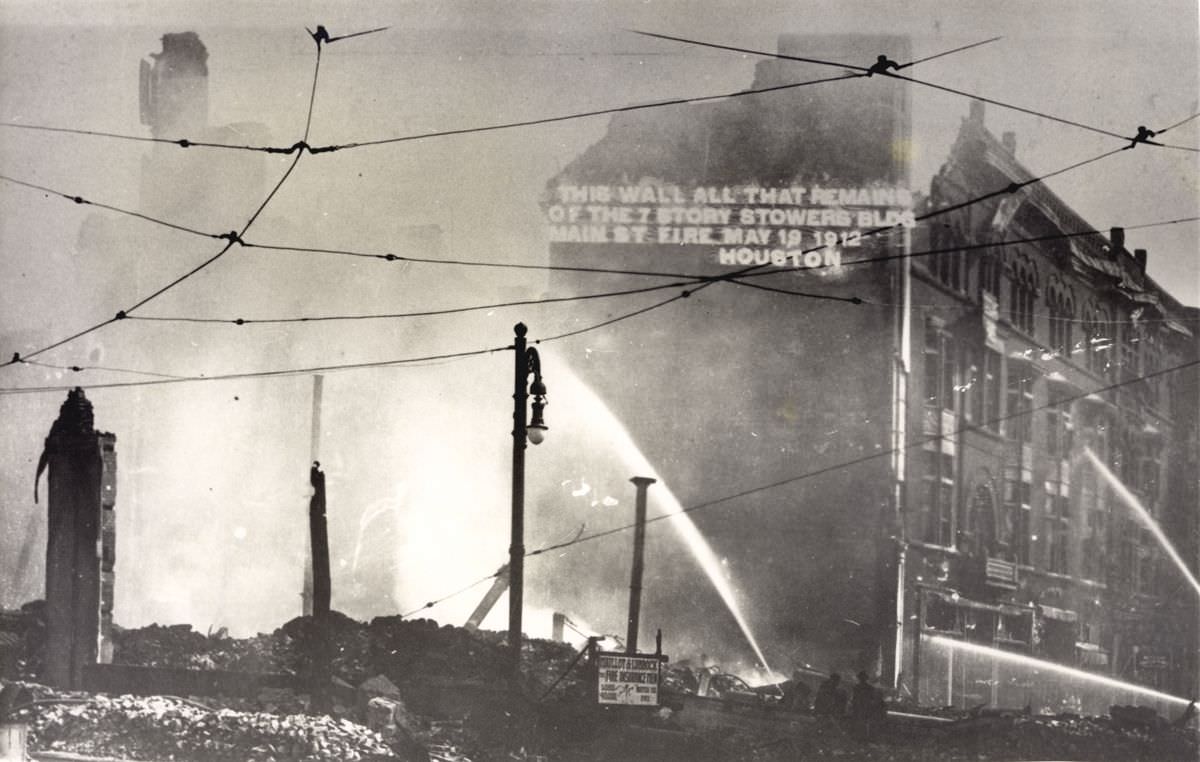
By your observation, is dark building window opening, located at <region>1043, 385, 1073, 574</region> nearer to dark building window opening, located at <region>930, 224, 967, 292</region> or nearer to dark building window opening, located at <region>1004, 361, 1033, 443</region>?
dark building window opening, located at <region>1004, 361, 1033, 443</region>

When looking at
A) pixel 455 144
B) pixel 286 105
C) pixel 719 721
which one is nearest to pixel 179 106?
pixel 286 105

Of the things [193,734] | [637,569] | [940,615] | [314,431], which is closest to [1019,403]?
[940,615]

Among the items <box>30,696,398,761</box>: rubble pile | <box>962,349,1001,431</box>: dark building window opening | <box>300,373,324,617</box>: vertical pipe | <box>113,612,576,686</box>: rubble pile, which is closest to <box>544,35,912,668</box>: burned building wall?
<box>962,349,1001,431</box>: dark building window opening

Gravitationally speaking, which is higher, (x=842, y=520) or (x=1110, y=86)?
(x=1110, y=86)

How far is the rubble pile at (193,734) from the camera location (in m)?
17.6

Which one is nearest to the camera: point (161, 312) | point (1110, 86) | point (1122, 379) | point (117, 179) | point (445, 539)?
point (1110, 86)

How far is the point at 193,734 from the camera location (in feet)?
58.8

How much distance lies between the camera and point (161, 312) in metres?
35.1

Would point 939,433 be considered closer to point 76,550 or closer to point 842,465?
point 842,465

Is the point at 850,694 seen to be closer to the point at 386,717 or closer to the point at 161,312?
the point at 386,717

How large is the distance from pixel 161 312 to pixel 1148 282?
25.6 m

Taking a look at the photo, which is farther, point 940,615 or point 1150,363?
point 940,615

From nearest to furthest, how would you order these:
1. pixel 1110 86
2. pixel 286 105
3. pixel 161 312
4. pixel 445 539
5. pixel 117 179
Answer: pixel 1110 86
pixel 286 105
pixel 117 179
pixel 445 539
pixel 161 312

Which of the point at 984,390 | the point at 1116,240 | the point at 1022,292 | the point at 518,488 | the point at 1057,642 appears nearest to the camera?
the point at 518,488
